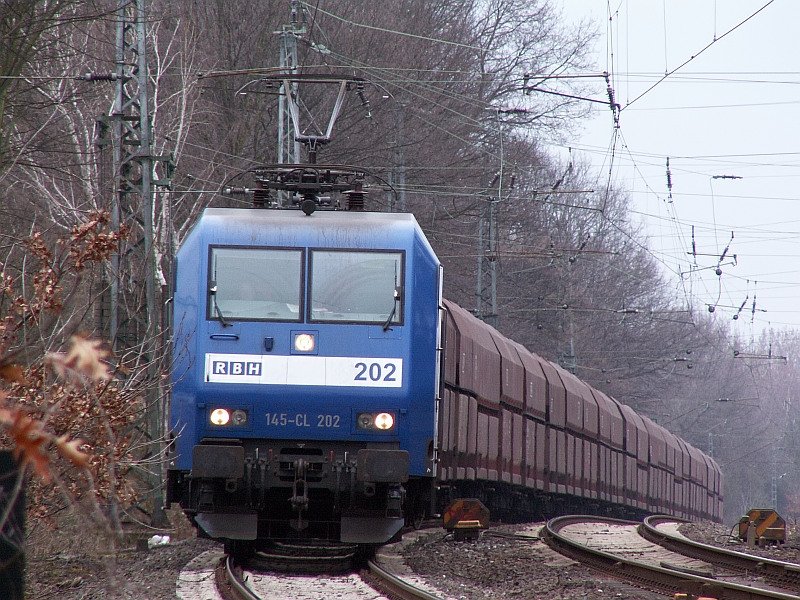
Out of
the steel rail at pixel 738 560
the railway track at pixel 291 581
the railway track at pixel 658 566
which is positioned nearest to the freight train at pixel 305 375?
the railway track at pixel 291 581

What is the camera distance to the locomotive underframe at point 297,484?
916 centimetres

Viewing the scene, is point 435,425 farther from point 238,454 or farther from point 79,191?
point 79,191

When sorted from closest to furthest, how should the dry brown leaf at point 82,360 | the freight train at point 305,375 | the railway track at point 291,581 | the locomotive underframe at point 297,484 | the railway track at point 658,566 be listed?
the dry brown leaf at point 82,360 → the railway track at point 291,581 → the railway track at point 658,566 → the locomotive underframe at point 297,484 → the freight train at point 305,375

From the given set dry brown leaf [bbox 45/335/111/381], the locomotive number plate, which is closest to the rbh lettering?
the locomotive number plate

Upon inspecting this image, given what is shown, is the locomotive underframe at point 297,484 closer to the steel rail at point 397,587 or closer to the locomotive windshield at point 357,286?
the steel rail at point 397,587

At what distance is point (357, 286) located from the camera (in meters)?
9.73

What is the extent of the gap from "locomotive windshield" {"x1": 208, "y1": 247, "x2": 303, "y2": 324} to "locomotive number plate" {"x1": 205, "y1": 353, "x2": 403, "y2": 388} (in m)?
0.34

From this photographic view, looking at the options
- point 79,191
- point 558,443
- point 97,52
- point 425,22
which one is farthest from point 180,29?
point 558,443

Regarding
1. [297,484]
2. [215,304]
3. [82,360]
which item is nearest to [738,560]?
[297,484]

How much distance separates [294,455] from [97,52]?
18813 mm

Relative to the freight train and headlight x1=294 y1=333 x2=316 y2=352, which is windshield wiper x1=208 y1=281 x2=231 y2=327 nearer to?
the freight train

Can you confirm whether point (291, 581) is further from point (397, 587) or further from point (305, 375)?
point (305, 375)

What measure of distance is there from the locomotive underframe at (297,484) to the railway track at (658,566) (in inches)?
88.2

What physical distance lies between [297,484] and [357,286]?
5.41 ft
